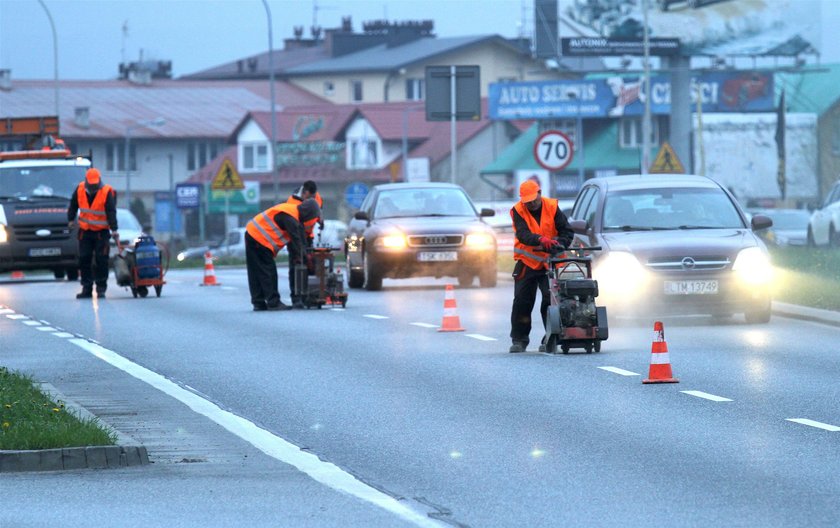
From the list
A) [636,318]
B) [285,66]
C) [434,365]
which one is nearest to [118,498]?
[434,365]

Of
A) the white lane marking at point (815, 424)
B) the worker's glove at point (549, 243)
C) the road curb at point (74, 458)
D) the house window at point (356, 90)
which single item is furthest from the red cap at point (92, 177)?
the house window at point (356, 90)

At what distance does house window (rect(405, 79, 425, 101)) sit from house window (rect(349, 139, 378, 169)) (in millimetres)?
21397

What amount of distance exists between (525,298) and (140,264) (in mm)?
11907

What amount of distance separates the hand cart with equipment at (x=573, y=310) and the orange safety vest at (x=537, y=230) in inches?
6.7

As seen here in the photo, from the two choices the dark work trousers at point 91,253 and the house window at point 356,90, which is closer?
the dark work trousers at point 91,253

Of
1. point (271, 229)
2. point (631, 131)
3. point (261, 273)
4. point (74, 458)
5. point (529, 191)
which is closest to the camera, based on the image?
point (74, 458)

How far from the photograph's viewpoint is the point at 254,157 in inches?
4353

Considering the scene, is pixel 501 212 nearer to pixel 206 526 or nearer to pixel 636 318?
pixel 636 318

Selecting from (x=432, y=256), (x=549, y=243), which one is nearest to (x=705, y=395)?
(x=549, y=243)

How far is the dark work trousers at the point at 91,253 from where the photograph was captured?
92.0 feet

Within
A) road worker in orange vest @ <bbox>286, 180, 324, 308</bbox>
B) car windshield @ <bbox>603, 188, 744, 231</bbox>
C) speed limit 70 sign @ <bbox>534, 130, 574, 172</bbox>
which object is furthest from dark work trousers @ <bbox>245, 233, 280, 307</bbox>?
speed limit 70 sign @ <bbox>534, 130, 574, 172</bbox>

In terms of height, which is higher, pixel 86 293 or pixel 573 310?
pixel 573 310

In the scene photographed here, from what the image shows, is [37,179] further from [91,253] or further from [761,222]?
[761,222]

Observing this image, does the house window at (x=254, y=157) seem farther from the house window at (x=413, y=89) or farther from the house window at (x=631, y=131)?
the house window at (x=631, y=131)
